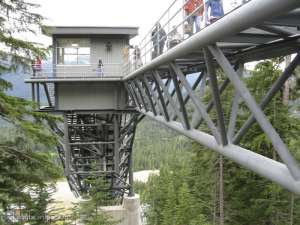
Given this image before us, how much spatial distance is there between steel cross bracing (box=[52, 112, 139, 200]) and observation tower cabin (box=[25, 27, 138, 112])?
105 centimetres

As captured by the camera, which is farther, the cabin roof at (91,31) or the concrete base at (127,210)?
the concrete base at (127,210)

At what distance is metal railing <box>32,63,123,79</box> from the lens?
1559 cm

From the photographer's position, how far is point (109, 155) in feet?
61.3

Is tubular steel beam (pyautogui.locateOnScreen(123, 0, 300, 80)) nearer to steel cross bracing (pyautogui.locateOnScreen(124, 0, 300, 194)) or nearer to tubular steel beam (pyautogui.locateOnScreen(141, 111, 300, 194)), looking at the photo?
steel cross bracing (pyautogui.locateOnScreen(124, 0, 300, 194))

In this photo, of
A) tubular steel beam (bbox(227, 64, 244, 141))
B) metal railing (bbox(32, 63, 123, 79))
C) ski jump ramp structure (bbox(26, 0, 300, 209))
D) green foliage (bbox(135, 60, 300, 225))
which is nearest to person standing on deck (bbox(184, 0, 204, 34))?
ski jump ramp structure (bbox(26, 0, 300, 209))

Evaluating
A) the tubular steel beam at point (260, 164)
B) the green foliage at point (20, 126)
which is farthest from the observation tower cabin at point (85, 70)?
the tubular steel beam at point (260, 164)

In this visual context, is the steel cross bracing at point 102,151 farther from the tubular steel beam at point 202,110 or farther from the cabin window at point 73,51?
the tubular steel beam at point 202,110

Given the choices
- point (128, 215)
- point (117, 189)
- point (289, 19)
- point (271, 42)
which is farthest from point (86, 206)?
point (289, 19)

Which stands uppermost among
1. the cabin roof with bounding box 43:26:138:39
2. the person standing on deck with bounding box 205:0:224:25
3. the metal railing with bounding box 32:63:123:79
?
the cabin roof with bounding box 43:26:138:39

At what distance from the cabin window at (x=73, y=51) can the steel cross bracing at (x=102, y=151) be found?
2.31m

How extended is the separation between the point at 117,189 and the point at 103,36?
7.01m

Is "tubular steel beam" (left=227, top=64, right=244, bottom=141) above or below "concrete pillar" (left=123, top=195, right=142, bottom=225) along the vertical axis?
above

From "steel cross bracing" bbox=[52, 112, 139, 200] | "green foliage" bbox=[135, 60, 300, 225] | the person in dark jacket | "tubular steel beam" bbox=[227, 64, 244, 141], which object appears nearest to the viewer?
"tubular steel beam" bbox=[227, 64, 244, 141]

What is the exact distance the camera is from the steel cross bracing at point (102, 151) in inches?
671
